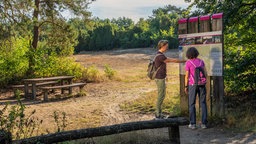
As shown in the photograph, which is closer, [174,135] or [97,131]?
[97,131]

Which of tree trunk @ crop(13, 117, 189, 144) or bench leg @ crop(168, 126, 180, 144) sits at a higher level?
tree trunk @ crop(13, 117, 189, 144)

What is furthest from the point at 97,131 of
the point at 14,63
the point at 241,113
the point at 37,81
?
the point at 14,63

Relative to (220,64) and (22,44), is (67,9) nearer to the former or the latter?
(22,44)

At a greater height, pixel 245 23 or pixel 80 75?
pixel 245 23

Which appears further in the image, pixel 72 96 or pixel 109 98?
pixel 72 96

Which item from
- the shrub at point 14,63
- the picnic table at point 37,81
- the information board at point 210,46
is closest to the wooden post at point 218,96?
the information board at point 210,46

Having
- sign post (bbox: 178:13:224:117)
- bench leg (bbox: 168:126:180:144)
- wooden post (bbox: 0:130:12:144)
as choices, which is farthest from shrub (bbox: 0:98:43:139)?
sign post (bbox: 178:13:224:117)

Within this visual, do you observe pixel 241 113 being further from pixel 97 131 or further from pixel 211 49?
pixel 97 131

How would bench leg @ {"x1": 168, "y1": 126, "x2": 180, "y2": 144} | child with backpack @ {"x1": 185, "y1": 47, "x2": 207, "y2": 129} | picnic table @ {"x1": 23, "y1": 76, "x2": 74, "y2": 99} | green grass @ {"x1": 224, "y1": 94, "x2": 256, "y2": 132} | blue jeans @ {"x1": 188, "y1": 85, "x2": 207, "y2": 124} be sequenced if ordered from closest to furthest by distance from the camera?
bench leg @ {"x1": 168, "y1": 126, "x2": 180, "y2": 144} < child with backpack @ {"x1": 185, "y1": 47, "x2": 207, "y2": 129} < blue jeans @ {"x1": 188, "y1": 85, "x2": 207, "y2": 124} < green grass @ {"x1": 224, "y1": 94, "x2": 256, "y2": 132} < picnic table @ {"x1": 23, "y1": 76, "x2": 74, "y2": 99}

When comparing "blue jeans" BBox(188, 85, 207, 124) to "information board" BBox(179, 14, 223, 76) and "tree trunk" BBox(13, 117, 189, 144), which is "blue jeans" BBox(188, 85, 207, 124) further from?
"tree trunk" BBox(13, 117, 189, 144)

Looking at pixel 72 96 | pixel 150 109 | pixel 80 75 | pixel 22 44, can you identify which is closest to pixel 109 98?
pixel 72 96

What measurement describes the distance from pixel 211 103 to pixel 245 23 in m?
3.03

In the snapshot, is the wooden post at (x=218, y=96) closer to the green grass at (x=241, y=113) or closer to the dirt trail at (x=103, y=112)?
the green grass at (x=241, y=113)

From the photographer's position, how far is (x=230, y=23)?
901 centimetres
